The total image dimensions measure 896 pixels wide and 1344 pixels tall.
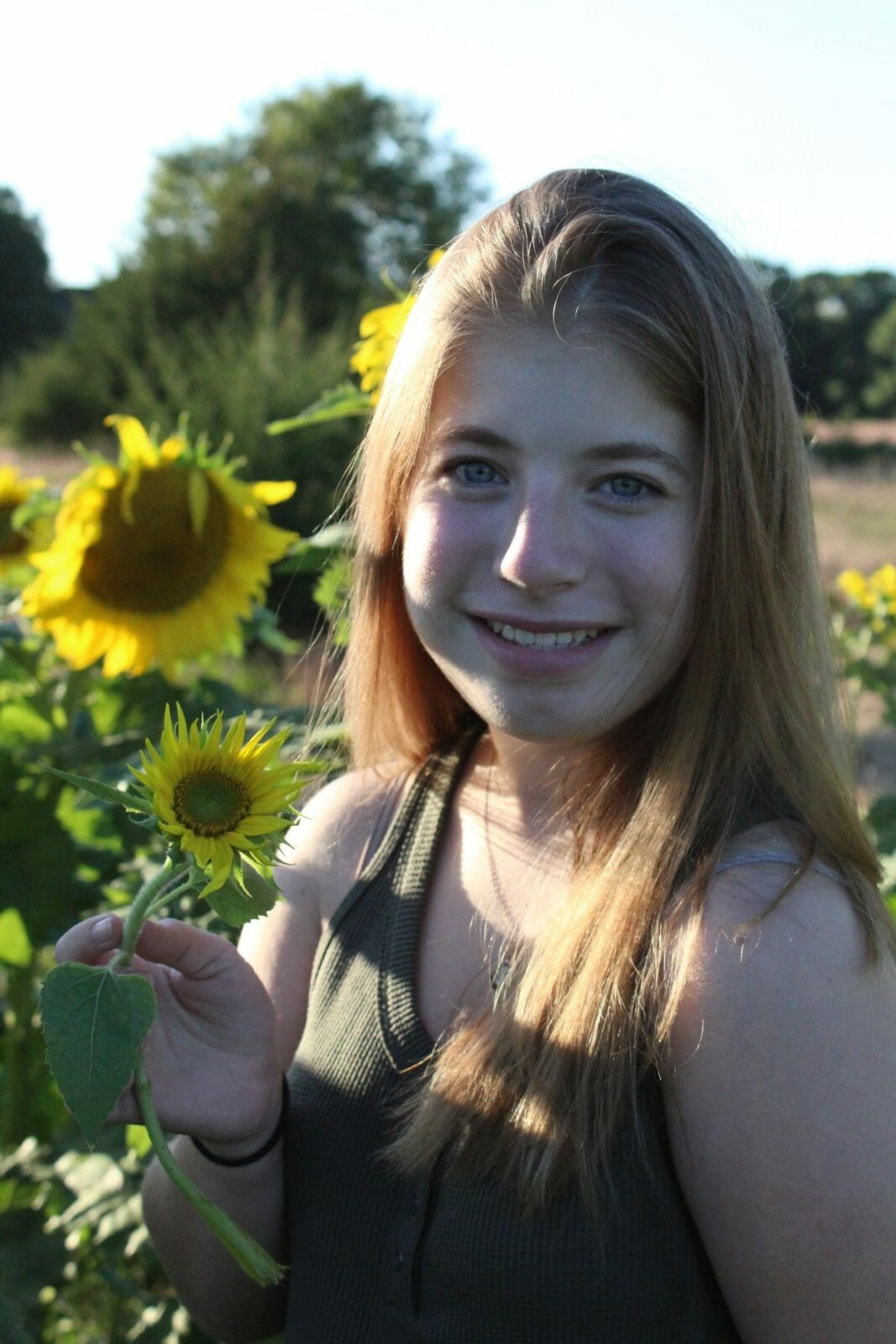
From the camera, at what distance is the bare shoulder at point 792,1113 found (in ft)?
3.05

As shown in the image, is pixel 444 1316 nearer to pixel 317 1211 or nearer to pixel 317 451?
pixel 317 1211

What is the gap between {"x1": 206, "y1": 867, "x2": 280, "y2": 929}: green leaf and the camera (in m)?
0.89

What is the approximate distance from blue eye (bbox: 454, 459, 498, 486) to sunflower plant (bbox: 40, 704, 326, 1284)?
12.1 inches

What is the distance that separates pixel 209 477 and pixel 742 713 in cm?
86

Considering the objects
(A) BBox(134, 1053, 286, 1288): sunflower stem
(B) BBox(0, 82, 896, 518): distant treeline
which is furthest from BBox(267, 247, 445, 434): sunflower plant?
(B) BBox(0, 82, 896, 518): distant treeline

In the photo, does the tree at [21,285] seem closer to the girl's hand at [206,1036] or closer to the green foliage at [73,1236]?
the green foliage at [73,1236]

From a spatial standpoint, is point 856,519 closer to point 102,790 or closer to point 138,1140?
point 138,1140

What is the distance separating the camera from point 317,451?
6738mm

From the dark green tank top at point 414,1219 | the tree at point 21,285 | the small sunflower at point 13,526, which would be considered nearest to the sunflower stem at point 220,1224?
the dark green tank top at point 414,1219

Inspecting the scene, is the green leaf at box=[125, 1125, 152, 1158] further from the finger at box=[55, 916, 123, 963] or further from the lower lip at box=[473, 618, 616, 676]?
the lower lip at box=[473, 618, 616, 676]

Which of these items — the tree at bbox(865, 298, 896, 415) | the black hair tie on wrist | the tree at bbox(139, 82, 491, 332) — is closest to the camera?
the black hair tie on wrist

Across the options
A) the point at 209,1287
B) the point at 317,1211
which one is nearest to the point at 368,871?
the point at 317,1211

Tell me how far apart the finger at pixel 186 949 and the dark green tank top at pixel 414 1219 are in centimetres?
17

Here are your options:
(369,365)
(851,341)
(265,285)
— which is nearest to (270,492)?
(369,365)
